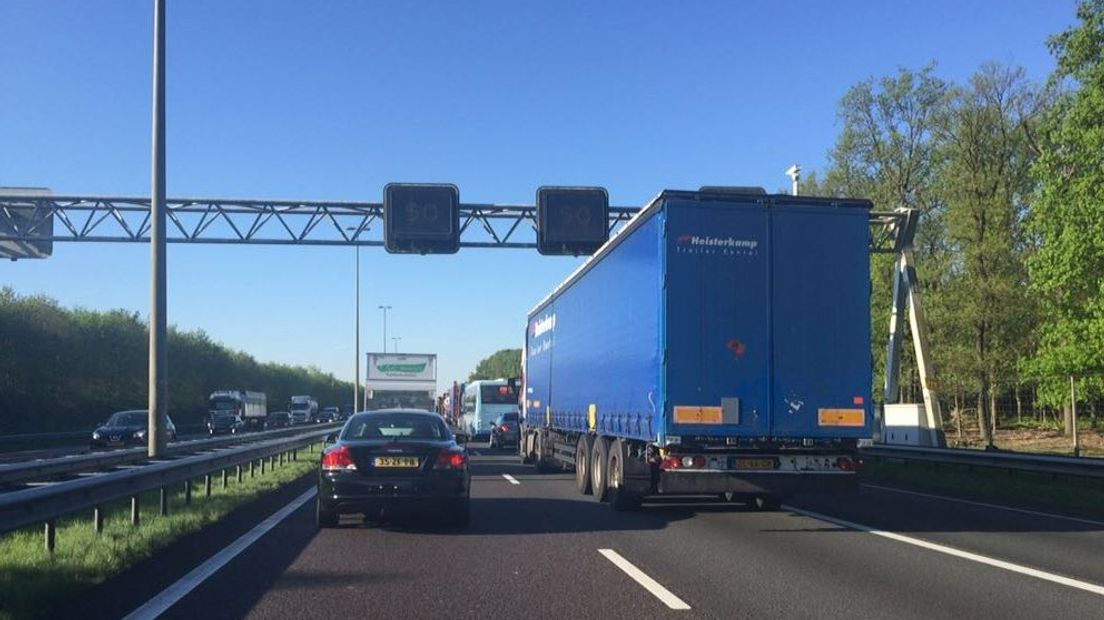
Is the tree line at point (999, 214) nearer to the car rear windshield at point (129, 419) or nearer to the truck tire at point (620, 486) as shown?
the truck tire at point (620, 486)

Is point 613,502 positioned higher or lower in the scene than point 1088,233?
lower

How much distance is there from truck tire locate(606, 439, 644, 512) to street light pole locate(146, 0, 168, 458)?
24.8 ft

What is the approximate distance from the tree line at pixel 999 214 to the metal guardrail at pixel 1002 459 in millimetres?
9069

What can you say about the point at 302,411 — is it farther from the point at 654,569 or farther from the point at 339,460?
the point at 654,569

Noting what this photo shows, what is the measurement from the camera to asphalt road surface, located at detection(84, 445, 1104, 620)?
7480mm

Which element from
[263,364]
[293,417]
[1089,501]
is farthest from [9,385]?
[263,364]

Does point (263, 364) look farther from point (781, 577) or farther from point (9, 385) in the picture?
point (781, 577)

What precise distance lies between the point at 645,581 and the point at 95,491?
224 inches

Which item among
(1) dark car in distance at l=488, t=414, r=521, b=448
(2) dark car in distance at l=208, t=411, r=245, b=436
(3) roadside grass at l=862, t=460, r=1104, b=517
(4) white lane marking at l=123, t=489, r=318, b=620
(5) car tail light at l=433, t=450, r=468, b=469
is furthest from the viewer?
(2) dark car in distance at l=208, t=411, r=245, b=436

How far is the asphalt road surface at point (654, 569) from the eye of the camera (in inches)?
295

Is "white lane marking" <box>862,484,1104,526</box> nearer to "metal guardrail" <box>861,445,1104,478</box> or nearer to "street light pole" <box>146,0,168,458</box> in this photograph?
"metal guardrail" <box>861,445,1104,478</box>

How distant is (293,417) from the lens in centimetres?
8225

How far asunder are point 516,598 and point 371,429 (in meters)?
5.26

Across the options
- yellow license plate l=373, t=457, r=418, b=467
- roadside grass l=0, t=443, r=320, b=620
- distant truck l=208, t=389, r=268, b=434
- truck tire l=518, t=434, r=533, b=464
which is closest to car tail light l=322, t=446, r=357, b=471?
yellow license plate l=373, t=457, r=418, b=467
